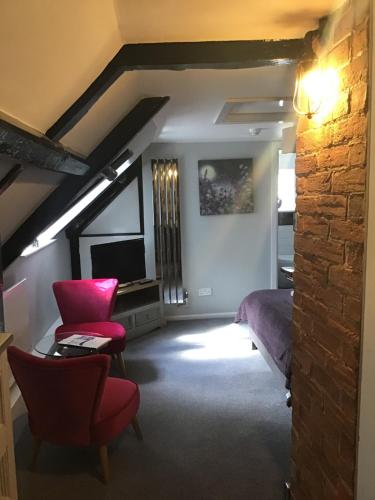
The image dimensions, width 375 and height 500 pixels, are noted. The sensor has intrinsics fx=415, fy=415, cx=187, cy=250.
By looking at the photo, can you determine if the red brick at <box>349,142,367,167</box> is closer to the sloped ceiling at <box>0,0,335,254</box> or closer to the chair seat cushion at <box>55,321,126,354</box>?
the sloped ceiling at <box>0,0,335,254</box>

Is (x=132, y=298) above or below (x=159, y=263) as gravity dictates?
below

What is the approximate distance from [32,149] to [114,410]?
1.62 m

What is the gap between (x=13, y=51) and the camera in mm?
1173

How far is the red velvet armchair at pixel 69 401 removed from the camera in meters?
2.21

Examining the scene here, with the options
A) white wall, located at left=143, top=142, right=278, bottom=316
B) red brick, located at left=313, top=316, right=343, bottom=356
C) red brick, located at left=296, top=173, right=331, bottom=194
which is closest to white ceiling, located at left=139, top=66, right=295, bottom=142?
red brick, located at left=296, top=173, right=331, bottom=194

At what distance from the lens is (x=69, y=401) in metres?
2.30

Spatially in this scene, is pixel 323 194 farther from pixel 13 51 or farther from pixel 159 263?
pixel 159 263

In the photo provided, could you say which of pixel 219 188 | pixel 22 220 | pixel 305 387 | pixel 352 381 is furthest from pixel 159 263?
pixel 352 381

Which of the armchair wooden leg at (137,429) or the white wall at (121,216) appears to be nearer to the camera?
the armchair wooden leg at (137,429)

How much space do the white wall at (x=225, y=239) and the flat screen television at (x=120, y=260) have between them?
2.11 feet

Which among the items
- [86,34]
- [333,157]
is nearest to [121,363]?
[333,157]

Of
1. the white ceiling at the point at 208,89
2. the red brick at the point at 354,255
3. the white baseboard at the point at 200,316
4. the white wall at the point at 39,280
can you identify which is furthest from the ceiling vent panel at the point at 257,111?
the white baseboard at the point at 200,316

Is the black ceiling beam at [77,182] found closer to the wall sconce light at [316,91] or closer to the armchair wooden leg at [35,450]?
the armchair wooden leg at [35,450]

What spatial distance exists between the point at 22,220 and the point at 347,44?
2222 mm
